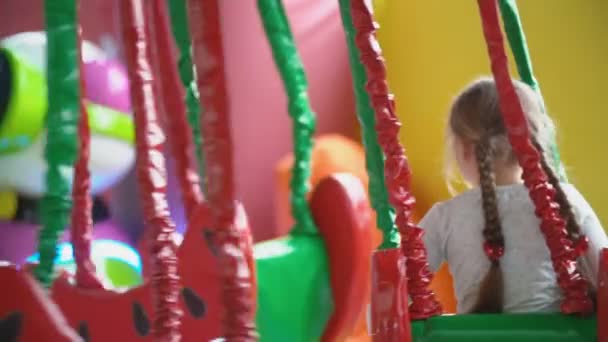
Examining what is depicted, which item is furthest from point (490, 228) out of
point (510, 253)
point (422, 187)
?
point (422, 187)

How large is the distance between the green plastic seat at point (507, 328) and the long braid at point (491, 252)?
0.25 m

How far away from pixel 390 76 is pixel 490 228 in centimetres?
148

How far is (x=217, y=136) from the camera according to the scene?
56 cm

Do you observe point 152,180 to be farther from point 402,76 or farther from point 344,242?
point 402,76

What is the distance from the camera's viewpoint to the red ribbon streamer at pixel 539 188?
0.77m

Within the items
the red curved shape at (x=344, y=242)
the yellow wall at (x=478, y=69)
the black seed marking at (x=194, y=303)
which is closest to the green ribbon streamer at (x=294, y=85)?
the red curved shape at (x=344, y=242)

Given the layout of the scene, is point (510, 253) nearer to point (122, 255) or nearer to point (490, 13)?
point (490, 13)

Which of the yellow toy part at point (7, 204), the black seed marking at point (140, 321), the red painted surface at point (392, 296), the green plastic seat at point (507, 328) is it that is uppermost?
the yellow toy part at point (7, 204)

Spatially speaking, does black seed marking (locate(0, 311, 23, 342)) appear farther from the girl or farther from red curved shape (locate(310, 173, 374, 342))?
the girl

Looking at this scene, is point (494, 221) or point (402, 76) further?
point (402, 76)

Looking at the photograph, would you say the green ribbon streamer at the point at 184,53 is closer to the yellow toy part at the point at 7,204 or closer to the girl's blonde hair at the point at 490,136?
the girl's blonde hair at the point at 490,136

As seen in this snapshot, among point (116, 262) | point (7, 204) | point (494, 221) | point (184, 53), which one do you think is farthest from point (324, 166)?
point (184, 53)

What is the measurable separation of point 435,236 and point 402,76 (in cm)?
133

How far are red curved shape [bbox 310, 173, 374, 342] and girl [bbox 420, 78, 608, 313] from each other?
8.4 inches
